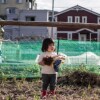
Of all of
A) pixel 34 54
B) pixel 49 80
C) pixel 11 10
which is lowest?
pixel 49 80

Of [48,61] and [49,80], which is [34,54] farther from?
[48,61]

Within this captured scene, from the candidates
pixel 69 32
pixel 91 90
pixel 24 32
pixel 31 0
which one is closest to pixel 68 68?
pixel 91 90

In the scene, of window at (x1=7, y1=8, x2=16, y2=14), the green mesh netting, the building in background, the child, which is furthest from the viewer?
the building in background

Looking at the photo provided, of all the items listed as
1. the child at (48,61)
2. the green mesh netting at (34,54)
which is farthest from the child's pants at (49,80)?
the green mesh netting at (34,54)

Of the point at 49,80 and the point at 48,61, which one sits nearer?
the point at 48,61

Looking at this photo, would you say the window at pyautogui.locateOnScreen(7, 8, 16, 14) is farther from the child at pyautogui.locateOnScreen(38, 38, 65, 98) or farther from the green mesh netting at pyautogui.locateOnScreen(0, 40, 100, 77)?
the child at pyautogui.locateOnScreen(38, 38, 65, 98)

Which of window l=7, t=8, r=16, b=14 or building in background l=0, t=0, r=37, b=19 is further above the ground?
building in background l=0, t=0, r=37, b=19

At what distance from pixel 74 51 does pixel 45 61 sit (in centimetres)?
357

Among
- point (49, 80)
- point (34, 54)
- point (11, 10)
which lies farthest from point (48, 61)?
point (11, 10)

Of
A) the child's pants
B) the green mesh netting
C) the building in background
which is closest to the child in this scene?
the child's pants

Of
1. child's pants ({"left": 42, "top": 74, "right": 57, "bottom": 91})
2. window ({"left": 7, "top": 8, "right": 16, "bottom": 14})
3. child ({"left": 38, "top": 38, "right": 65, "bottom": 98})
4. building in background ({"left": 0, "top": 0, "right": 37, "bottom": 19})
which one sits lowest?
child's pants ({"left": 42, "top": 74, "right": 57, "bottom": 91})

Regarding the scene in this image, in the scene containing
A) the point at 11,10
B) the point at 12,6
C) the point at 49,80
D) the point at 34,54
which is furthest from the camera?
the point at 12,6

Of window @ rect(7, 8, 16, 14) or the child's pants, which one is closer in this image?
the child's pants

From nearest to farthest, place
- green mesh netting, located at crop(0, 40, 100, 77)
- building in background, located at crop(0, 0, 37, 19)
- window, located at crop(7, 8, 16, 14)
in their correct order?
green mesh netting, located at crop(0, 40, 100, 77)
window, located at crop(7, 8, 16, 14)
building in background, located at crop(0, 0, 37, 19)
